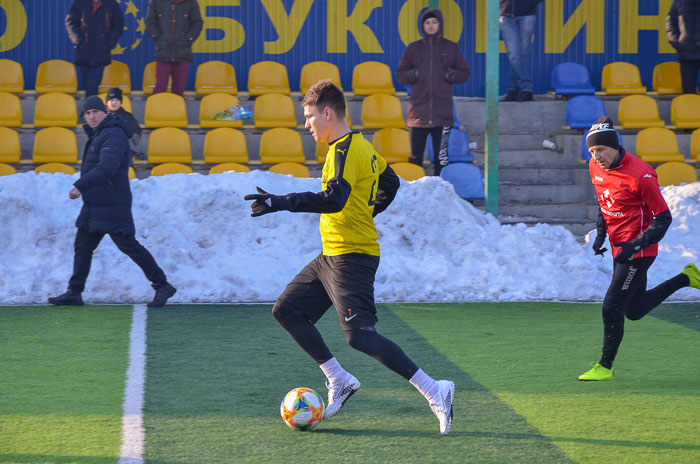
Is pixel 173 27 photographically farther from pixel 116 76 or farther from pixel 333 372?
pixel 333 372

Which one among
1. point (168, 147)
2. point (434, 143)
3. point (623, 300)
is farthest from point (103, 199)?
point (434, 143)

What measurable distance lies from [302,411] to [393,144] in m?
9.65

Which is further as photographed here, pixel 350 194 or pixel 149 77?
pixel 149 77

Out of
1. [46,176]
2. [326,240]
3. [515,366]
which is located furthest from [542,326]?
[46,176]

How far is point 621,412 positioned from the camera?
19.9ft

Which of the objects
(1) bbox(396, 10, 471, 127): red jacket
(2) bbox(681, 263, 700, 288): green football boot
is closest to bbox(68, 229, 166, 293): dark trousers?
(2) bbox(681, 263, 700, 288): green football boot

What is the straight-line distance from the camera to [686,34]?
52.8 ft

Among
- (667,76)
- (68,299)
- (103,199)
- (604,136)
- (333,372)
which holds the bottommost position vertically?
(68,299)

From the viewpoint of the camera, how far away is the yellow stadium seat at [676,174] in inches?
587

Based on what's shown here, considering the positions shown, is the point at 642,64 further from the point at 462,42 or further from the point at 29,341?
the point at 29,341

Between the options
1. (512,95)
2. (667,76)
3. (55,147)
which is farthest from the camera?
(667,76)

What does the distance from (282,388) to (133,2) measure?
11.9 metres

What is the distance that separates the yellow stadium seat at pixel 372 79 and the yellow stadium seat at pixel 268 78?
114 centimetres

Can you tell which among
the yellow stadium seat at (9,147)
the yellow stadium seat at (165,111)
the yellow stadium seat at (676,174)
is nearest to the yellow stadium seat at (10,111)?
the yellow stadium seat at (9,147)
